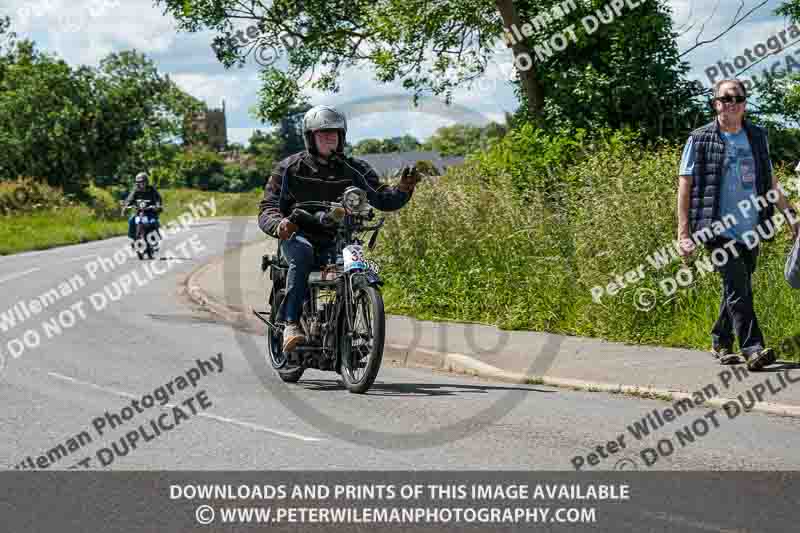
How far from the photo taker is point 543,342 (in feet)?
38.2

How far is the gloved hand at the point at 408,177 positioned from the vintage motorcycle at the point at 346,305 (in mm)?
343

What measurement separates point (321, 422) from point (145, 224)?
19.6 m

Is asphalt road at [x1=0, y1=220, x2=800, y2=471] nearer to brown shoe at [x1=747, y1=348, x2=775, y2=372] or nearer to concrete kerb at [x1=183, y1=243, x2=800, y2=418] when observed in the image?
concrete kerb at [x1=183, y1=243, x2=800, y2=418]

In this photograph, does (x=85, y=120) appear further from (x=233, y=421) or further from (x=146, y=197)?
(x=233, y=421)

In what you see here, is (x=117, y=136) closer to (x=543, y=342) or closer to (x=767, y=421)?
(x=543, y=342)

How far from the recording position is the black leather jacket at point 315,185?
937cm

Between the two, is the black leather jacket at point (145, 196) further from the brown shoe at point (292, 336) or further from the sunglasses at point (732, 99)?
the sunglasses at point (732, 99)

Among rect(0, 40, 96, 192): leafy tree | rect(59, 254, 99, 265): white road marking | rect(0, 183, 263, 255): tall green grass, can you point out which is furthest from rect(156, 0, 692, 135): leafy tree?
rect(0, 40, 96, 192): leafy tree

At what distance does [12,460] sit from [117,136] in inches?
2400

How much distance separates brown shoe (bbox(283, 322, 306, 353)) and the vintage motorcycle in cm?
9

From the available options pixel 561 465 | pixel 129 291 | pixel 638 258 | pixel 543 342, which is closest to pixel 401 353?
pixel 543 342

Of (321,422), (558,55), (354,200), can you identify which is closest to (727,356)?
(354,200)

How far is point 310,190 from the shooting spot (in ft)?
30.8

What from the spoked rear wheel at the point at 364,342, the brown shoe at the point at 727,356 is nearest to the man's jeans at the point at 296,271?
the spoked rear wheel at the point at 364,342
